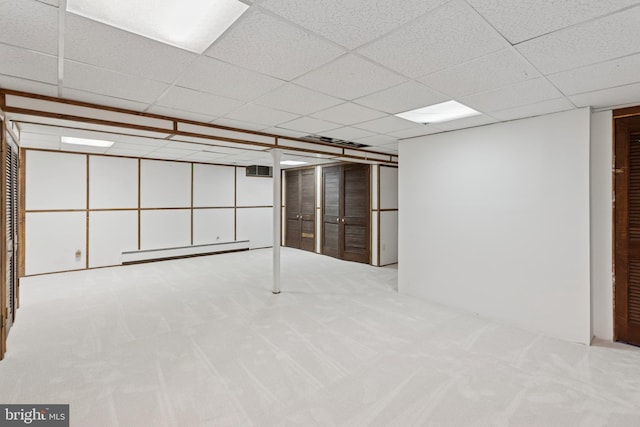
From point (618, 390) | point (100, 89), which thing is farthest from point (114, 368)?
point (618, 390)

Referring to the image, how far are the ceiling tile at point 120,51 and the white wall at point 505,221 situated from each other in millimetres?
3412

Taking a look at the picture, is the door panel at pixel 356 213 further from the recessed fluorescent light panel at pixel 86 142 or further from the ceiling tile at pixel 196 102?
the recessed fluorescent light panel at pixel 86 142

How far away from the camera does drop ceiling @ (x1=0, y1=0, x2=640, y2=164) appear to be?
5.25 ft

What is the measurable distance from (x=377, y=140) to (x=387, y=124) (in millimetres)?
1054

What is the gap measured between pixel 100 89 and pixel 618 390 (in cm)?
486

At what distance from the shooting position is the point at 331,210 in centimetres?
773

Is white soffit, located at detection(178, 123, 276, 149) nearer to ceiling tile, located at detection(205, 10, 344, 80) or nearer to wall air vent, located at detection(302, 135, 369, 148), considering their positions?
wall air vent, located at detection(302, 135, 369, 148)

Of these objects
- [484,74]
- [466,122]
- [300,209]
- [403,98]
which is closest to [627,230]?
[466,122]

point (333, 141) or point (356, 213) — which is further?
point (356, 213)

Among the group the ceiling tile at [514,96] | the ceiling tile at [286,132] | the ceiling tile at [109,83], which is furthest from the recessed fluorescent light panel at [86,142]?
the ceiling tile at [514,96]

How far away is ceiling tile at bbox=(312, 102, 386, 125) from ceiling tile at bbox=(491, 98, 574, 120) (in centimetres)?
130

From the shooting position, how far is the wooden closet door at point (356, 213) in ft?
22.5

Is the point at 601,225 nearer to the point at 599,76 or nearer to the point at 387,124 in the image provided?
the point at 599,76

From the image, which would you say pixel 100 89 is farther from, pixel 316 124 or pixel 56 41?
pixel 316 124
